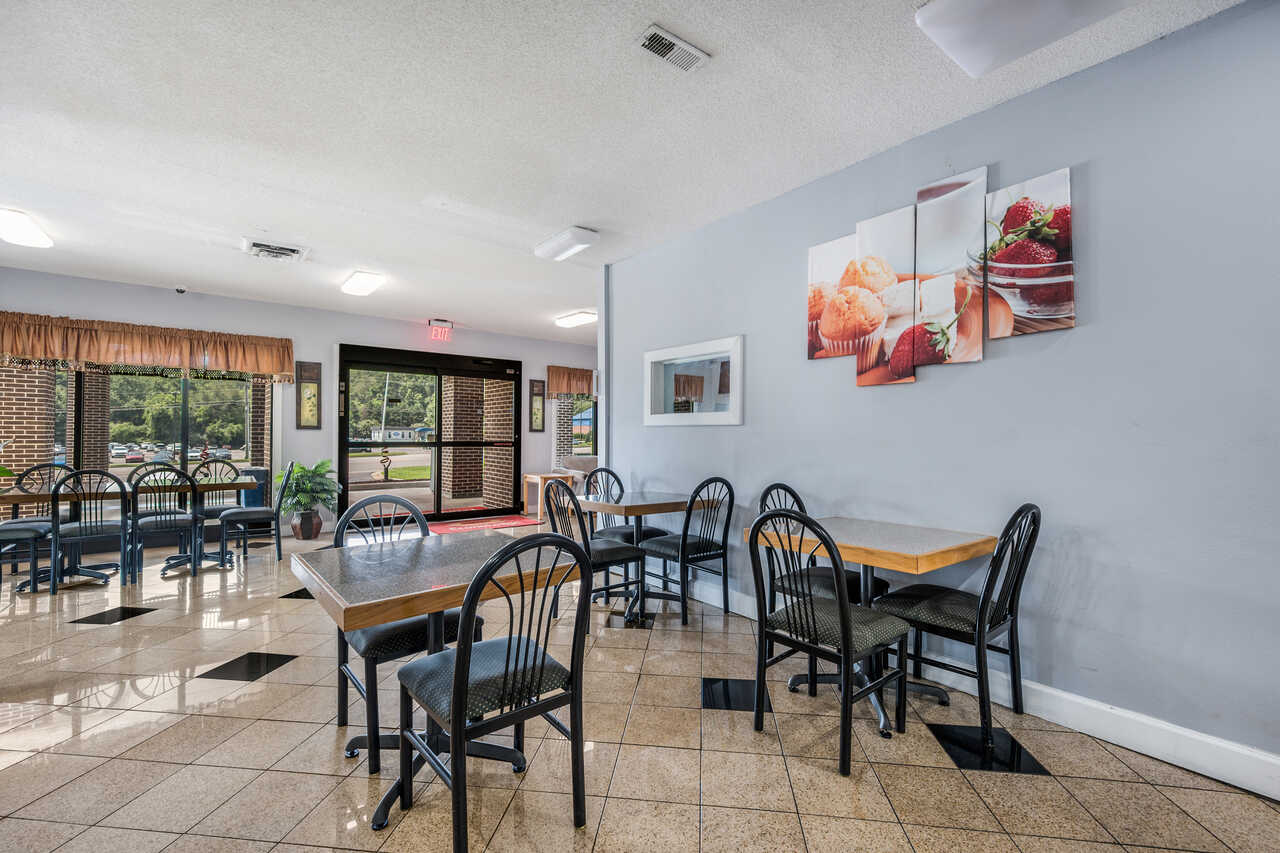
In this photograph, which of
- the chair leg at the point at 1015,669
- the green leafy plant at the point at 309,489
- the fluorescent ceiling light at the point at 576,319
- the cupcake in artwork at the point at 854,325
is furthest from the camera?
the fluorescent ceiling light at the point at 576,319

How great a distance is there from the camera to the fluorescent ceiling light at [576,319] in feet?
23.4

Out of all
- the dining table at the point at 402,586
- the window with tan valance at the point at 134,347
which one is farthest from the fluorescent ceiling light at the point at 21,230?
the dining table at the point at 402,586

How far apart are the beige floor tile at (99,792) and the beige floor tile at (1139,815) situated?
3.07 metres

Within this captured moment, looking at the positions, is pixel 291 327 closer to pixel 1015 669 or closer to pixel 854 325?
pixel 854 325

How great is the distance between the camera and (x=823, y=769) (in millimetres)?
2043

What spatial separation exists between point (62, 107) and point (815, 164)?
144 inches

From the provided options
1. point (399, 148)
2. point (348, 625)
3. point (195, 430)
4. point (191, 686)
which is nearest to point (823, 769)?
point (348, 625)

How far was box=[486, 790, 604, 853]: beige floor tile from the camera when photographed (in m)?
1.66

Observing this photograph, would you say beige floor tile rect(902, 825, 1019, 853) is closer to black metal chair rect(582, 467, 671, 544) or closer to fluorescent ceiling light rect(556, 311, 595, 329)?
black metal chair rect(582, 467, 671, 544)

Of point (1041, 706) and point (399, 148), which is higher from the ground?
point (399, 148)

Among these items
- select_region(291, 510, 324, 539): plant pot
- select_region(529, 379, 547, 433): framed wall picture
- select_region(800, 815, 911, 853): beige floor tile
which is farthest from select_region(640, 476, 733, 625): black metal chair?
select_region(529, 379, 547, 433): framed wall picture

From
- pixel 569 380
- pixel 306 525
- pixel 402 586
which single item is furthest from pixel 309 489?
pixel 402 586

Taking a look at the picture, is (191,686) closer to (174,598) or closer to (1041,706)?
(174,598)

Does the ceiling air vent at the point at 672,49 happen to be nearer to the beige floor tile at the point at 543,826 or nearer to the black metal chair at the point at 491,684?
the black metal chair at the point at 491,684
